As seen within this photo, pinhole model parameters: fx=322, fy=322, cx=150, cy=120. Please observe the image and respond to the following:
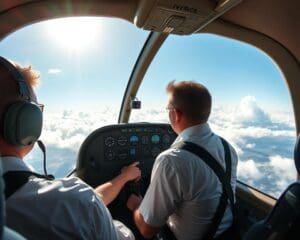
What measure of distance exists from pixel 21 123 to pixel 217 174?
96cm

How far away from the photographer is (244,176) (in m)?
2.60

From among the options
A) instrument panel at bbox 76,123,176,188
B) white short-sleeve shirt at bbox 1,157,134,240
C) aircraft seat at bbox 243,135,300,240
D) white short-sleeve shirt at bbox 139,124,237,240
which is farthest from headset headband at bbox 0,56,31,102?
instrument panel at bbox 76,123,176,188

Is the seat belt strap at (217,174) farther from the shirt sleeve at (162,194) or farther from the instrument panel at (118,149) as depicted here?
the instrument panel at (118,149)

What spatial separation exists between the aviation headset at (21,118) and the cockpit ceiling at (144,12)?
81cm

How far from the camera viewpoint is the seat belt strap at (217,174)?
1583 millimetres

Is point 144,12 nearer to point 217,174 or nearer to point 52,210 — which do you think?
point 217,174

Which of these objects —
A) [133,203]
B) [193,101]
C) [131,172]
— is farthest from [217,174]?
[131,172]

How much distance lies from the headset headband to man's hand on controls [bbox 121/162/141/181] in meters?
1.17

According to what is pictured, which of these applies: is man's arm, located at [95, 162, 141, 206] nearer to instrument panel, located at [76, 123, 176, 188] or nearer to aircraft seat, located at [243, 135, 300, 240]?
instrument panel, located at [76, 123, 176, 188]

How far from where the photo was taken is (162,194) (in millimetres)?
1605

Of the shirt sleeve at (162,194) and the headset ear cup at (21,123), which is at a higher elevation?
the headset ear cup at (21,123)

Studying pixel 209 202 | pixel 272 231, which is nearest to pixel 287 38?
pixel 209 202

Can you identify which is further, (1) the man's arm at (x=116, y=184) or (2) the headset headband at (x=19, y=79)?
(1) the man's arm at (x=116, y=184)

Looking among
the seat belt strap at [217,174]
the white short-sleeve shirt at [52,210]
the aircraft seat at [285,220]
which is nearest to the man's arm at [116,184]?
the seat belt strap at [217,174]
